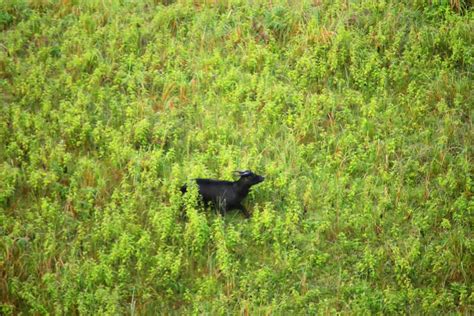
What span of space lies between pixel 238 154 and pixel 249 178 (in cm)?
92

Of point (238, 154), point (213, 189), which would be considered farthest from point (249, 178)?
point (238, 154)

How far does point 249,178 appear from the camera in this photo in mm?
8898

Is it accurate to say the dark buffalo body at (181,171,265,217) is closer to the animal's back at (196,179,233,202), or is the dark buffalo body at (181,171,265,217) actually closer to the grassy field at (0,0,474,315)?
the animal's back at (196,179,233,202)

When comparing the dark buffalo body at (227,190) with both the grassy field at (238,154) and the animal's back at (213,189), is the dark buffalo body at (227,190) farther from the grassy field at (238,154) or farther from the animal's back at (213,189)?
the grassy field at (238,154)

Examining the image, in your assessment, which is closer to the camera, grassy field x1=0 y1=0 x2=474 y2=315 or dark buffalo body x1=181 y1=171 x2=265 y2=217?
grassy field x1=0 y1=0 x2=474 y2=315

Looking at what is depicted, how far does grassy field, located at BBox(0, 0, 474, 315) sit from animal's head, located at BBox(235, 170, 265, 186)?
38 centimetres

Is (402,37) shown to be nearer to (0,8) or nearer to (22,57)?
(22,57)

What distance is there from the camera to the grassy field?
7.96 meters

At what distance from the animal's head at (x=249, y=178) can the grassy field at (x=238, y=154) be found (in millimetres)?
377

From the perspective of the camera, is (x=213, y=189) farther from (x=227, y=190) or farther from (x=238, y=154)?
(x=238, y=154)

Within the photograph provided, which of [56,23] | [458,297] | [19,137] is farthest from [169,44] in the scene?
[458,297]

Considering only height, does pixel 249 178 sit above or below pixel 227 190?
above

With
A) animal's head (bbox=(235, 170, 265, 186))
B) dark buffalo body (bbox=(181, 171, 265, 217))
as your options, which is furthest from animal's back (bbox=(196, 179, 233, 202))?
animal's head (bbox=(235, 170, 265, 186))

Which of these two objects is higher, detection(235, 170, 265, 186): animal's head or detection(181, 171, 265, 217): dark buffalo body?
detection(235, 170, 265, 186): animal's head
